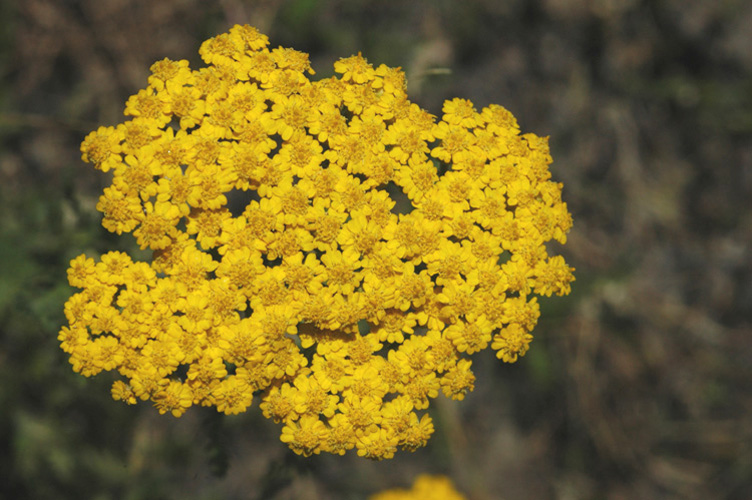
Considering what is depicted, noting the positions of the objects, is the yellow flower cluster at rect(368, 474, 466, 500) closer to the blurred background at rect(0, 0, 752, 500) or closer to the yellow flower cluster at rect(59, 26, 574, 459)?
the blurred background at rect(0, 0, 752, 500)

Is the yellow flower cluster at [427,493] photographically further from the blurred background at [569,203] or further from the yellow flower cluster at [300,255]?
the yellow flower cluster at [300,255]

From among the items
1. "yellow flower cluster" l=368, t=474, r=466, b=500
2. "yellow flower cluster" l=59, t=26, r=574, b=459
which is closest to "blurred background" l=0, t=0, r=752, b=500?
"yellow flower cluster" l=368, t=474, r=466, b=500

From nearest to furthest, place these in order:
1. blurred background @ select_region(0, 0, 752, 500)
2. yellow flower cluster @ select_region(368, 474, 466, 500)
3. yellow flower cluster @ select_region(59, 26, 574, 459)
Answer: yellow flower cluster @ select_region(59, 26, 574, 459) < yellow flower cluster @ select_region(368, 474, 466, 500) < blurred background @ select_region(0, 0, 752, 500)

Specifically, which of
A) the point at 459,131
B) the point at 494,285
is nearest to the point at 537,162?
the point at 459,131

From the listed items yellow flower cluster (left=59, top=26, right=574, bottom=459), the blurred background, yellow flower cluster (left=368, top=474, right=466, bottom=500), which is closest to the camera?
yellow flower cluster (left=59, top=26, right=574, bottom=459)

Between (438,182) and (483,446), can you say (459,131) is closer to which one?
(438,182)

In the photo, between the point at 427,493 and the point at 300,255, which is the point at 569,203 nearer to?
the point at 427,493

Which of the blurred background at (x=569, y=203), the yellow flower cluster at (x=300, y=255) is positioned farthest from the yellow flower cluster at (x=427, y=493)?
the yellow flower cluster at (x=300, y=255)
